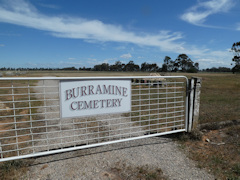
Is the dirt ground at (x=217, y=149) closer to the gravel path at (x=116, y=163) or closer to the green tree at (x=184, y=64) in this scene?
the gravel path at (x=116, y=163)

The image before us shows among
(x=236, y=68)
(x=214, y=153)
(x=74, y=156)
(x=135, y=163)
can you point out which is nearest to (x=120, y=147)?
(x=135, y=163)

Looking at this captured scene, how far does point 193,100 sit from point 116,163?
8.09ft

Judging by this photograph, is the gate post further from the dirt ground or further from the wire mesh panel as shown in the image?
the dirt ground

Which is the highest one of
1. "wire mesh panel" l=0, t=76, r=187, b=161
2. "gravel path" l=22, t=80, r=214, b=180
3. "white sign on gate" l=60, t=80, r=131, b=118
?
"white sign on gate" l=60, t=80, r=131, b=118

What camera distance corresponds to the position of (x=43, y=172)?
2908 mm

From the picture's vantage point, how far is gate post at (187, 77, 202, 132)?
4266 millimetres

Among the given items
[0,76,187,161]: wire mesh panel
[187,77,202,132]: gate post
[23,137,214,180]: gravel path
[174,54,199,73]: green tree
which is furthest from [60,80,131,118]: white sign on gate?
[174,54,199,73]: green tree

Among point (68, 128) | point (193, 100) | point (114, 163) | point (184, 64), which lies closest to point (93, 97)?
point (114, 163)

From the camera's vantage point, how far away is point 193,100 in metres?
4.33

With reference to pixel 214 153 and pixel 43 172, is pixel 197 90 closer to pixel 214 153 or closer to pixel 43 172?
pixel 214 153

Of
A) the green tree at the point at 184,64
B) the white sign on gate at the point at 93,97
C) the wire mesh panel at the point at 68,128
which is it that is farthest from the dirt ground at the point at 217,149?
the green tree at the point at 184,64

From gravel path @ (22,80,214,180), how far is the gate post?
2.82 ft

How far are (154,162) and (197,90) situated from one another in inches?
83.7

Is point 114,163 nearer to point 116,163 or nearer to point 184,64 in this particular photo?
point 116,163
